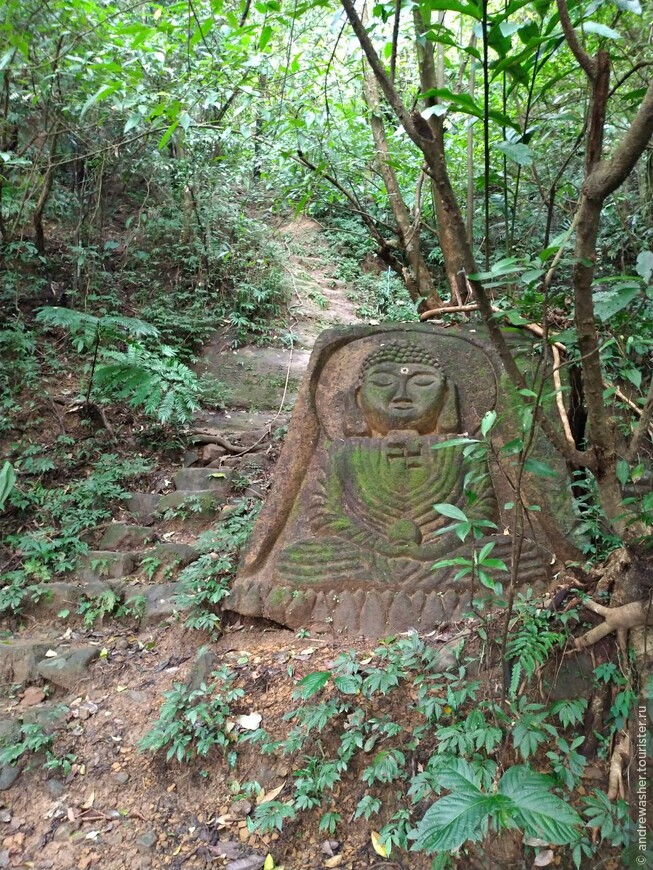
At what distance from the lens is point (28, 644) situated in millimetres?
2945

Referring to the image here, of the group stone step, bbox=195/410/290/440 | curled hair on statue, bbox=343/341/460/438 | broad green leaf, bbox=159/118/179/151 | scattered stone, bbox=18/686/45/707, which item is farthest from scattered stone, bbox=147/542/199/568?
broad green leaf, bbox=159/118/179/151

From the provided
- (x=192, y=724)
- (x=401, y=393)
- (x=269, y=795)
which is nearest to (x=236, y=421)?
(x=401, y=393)

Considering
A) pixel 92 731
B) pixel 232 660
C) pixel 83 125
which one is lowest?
pixel 92 731

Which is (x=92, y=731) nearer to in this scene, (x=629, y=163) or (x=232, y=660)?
(x=232, y=660)

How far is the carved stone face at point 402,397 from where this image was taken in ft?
10.2

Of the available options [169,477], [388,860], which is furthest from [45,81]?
[388,860]

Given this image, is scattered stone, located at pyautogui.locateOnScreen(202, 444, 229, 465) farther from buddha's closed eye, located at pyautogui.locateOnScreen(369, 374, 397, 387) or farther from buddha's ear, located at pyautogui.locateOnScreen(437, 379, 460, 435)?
buddha's ear, located at pyautogui.locateOnScreen(437, 379, 460, 435)

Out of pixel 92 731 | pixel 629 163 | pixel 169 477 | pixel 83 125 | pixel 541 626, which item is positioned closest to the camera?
pixel 629 163

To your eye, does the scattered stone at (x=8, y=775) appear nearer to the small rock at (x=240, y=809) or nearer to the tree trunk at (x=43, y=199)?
the small rock at (x=240, y=809)

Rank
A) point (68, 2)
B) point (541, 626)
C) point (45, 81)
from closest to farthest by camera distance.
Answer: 1. point (541, 626)
2. point (68, 2)
3. point (45, 81)

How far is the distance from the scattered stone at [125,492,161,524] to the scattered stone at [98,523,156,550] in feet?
0.83

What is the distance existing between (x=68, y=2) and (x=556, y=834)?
17.1 ft

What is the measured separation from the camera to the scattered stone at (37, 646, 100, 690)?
2.81 m

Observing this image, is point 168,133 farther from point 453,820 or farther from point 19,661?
point 453,820
